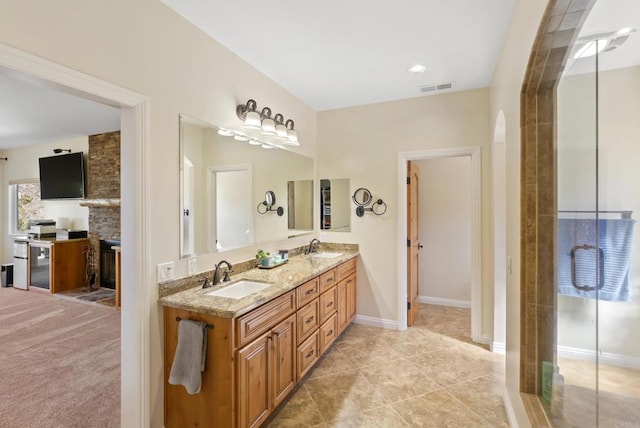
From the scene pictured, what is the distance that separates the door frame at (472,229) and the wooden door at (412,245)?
0.12 meters

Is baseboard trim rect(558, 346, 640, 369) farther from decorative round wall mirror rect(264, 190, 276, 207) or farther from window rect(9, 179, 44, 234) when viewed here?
window rect(9, 179, 44, 234)

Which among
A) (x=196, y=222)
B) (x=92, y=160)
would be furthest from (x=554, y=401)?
(x=92, y=160)

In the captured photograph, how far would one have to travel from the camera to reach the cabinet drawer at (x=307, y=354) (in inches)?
92.5

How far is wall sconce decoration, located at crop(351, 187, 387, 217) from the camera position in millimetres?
3664

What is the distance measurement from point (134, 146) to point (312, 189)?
238 centimetres

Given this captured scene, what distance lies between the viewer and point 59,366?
277cm

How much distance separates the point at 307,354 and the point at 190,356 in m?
1.06

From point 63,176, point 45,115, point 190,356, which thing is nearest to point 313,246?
point 190,356

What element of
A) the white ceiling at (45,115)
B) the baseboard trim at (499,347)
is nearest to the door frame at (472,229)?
the baseboard trim at (499,347)

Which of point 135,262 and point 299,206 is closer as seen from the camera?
point 135,262

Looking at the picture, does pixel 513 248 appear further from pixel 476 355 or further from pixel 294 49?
A: pixel 294 49

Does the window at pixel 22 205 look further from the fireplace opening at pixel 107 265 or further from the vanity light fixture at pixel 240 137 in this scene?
the vanity light fixture at pixel 240 137

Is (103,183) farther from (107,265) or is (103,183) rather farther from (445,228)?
(445,228)

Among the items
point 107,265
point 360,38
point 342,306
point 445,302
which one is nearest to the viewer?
point 360,38
